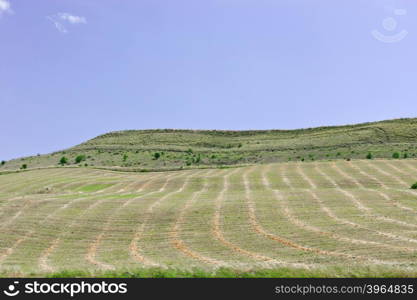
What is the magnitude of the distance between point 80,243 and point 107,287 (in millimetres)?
10848

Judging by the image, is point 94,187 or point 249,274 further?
point 94,187

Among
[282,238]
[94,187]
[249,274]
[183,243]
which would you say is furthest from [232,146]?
[249,274]

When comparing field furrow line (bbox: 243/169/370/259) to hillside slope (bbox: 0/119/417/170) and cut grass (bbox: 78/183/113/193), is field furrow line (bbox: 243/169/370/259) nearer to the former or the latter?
cut grass (bbox: 78/183/113/193)

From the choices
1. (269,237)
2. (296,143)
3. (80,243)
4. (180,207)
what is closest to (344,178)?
(180,207)

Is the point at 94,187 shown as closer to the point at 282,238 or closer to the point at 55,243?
the point at 55,243

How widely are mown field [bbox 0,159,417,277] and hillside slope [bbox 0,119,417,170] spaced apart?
40.6 m

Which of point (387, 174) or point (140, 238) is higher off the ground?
point (387, 174)

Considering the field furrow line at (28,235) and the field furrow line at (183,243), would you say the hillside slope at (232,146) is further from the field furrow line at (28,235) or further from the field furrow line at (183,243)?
the field furrow line at (183,243)

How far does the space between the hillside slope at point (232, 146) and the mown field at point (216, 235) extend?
40.6 m

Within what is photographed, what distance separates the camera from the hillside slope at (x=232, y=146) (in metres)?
77.0

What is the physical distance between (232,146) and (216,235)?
8730 cm

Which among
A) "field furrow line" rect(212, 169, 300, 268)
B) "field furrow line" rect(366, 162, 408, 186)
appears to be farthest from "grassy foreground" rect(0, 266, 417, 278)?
"field furrow line" rect(366, 162, 408, 186)

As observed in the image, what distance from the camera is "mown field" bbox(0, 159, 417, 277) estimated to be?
14.4 metres

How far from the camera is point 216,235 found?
20.8 m
